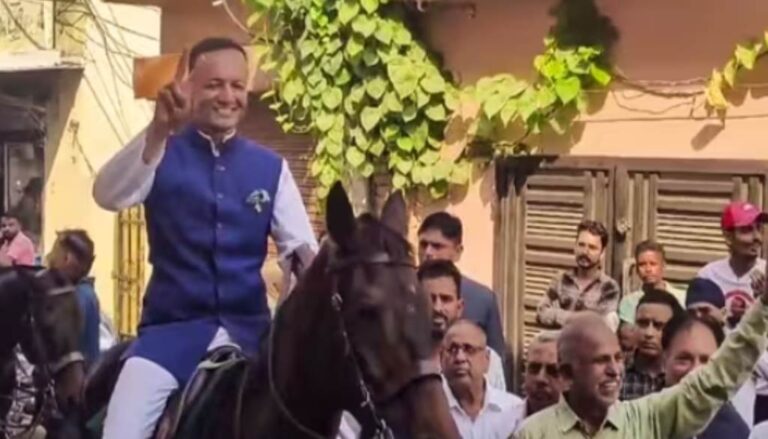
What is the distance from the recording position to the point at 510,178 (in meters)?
11.9

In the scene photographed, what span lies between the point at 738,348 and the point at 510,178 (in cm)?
650

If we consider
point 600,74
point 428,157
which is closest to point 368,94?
point 428,157

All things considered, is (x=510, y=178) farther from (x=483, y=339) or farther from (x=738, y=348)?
(x=738, y=348)

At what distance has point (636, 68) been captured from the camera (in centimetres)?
1112

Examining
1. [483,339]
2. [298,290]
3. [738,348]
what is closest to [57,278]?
[483,339]

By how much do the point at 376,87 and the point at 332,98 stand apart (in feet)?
1.50

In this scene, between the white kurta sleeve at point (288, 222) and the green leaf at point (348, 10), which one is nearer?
the white kurta sleeve at point (288, 222)

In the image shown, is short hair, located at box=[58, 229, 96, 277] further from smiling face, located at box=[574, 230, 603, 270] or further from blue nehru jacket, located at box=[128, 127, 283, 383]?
blue nehru jacket, located at box=[128, 127, 283, 383]

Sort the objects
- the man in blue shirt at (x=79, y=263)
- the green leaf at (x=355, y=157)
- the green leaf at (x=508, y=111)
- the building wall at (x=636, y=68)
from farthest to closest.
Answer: the green leaf at (x=355, y=157), the green leaf at (x=508, y=111), the building wall at (x=636, y=68), the man in blue shirt at (x=79, y=263)

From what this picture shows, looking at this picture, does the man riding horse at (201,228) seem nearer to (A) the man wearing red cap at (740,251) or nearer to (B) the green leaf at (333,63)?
(A) the man wearing red cap at (740,251)

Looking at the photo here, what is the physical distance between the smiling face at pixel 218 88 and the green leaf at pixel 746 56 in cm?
506

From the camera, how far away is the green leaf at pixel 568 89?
11.2 metres

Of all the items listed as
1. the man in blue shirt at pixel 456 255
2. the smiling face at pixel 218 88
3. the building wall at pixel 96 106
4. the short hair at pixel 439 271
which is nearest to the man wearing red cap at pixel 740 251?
the man in blue shirt at pixel 456 255

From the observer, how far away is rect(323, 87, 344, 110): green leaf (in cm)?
1242
